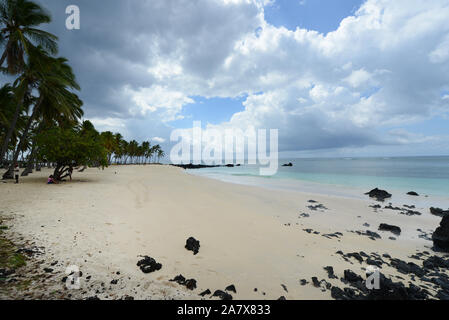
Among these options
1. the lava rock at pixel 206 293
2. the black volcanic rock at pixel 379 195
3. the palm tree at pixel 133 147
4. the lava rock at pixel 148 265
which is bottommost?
the black volcanic rock at pixel 379 195

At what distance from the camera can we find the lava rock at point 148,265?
12.0ft

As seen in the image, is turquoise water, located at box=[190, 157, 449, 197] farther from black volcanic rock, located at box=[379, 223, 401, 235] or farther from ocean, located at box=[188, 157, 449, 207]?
black volcanic rock, located at box=[379, 223, 401, 235]

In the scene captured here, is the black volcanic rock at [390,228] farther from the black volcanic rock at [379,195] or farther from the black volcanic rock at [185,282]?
the black volcanic rock at [379,195]

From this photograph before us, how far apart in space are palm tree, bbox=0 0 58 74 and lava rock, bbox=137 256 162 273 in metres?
17.4

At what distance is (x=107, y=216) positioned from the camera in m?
6.71

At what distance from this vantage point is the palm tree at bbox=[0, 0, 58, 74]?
1223cm

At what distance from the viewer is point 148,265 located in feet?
12.5

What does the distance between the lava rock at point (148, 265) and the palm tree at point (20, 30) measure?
57.2 ft

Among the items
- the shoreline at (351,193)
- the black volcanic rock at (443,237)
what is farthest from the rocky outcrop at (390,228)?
the shoreline at (351,193)

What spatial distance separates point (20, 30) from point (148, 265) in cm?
1979

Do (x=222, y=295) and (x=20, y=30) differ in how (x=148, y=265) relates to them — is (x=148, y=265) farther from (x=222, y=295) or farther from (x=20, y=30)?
(x=20, y=30)

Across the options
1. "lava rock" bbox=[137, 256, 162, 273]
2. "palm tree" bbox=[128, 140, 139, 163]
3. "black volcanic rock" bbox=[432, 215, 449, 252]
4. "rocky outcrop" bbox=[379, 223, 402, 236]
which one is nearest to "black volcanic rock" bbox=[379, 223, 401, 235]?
"rocky outcrop" bbox=[379, 223, 402, 236]

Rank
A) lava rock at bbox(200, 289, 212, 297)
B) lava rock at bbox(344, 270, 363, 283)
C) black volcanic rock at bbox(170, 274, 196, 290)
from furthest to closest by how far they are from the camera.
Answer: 1. lava rock at bbox(344, 270, 363, 283)
2. black volcanic rock at bbox(170, 274, 196, 290)
3. lava rock at bbox(200, 289, 212, 297)

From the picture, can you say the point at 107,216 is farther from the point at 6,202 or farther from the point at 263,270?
the point at 263,270
